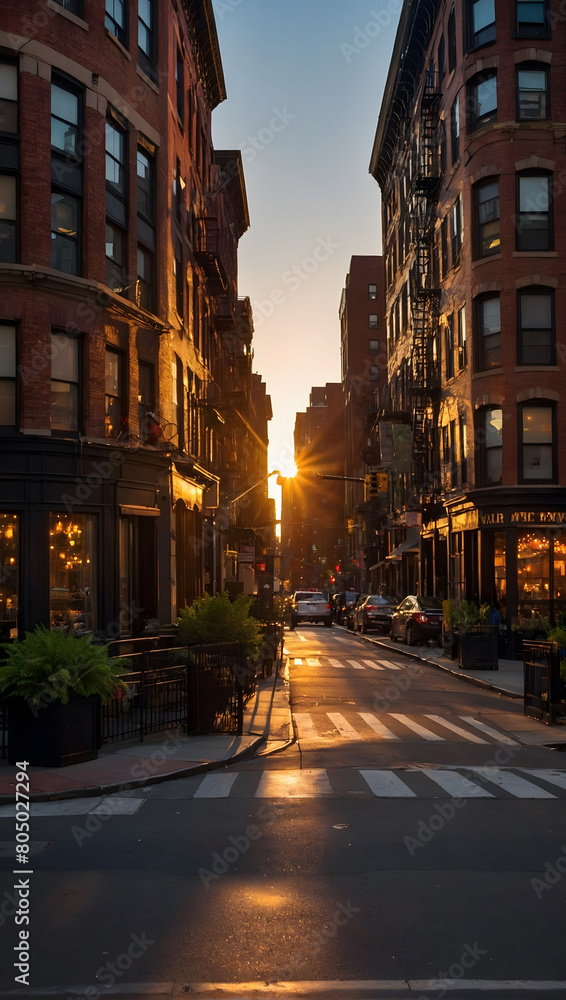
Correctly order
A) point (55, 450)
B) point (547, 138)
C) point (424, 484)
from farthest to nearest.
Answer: point (424, 484), point (547, 138), point (55, 450)

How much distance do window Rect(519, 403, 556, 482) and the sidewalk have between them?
1910 cm

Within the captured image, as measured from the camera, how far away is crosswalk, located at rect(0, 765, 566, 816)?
1069 cm

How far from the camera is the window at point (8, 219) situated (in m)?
19.8

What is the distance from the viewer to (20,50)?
65.1 ft

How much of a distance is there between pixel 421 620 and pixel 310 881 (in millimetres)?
29512

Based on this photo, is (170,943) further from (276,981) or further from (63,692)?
(63,692)

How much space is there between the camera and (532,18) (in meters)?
34.3

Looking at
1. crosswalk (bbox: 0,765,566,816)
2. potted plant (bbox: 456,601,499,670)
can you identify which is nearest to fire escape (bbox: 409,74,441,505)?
potted plant (bbox: 456,601,499,670)

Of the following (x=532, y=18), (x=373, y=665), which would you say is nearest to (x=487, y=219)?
(x=532, y=18)

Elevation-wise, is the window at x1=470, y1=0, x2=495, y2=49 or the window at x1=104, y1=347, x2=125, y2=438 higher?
the window at x1=470, y1=0, x2=495, y2=49

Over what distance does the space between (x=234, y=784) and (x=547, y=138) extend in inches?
1138

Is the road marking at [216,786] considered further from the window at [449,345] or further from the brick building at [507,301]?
the window at [449,345]

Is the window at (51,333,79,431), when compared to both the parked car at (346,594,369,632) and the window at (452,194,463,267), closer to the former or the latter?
the window at (452,194,463,267)

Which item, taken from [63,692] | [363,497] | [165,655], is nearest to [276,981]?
[63,692]
